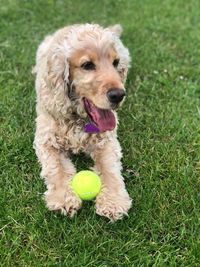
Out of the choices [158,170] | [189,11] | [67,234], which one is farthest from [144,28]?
[67,234]

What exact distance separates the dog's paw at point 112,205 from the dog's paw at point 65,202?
0.51ft

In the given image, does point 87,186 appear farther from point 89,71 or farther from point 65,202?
point 89,71

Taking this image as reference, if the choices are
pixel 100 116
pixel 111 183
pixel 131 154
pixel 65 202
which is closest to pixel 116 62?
pixel 100 116

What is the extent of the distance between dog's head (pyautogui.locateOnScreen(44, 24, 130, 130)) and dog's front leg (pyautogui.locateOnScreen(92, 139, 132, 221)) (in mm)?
310

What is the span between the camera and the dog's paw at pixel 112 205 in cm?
374

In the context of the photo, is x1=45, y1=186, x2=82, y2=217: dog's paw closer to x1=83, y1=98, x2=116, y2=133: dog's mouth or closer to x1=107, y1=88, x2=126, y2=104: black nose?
x1=83, y1=98, x2=116, y2=133: dog's mouth

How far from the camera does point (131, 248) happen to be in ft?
11.6

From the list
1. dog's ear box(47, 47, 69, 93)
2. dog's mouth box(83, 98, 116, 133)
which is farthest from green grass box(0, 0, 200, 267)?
dog's ear box(47, 47, 69, 93)

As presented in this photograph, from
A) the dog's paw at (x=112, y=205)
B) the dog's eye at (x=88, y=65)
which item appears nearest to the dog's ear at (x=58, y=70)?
the dog's eye at (x=88, y=65)

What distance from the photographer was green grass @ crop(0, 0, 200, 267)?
3.51 metres

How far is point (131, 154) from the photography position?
4.55 m

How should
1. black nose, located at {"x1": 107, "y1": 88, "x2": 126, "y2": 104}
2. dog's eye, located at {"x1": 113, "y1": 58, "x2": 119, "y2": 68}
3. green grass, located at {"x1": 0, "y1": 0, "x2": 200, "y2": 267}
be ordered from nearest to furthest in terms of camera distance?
green grass, located at {"x1": 0, "y1": 0, "x2": 200, "y2": 267} < black nose, located at {"x1": 107, "y1": 88, "x2": 126, "y2": 104} < dog's eye, located at {"x1": 113, "y1": 58, "x2": 119, "y2": 68}

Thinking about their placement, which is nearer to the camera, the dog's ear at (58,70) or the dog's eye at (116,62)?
the dog's ear at (58,70)

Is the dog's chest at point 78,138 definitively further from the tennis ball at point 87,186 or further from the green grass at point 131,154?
the tennis ball at point 87,186
